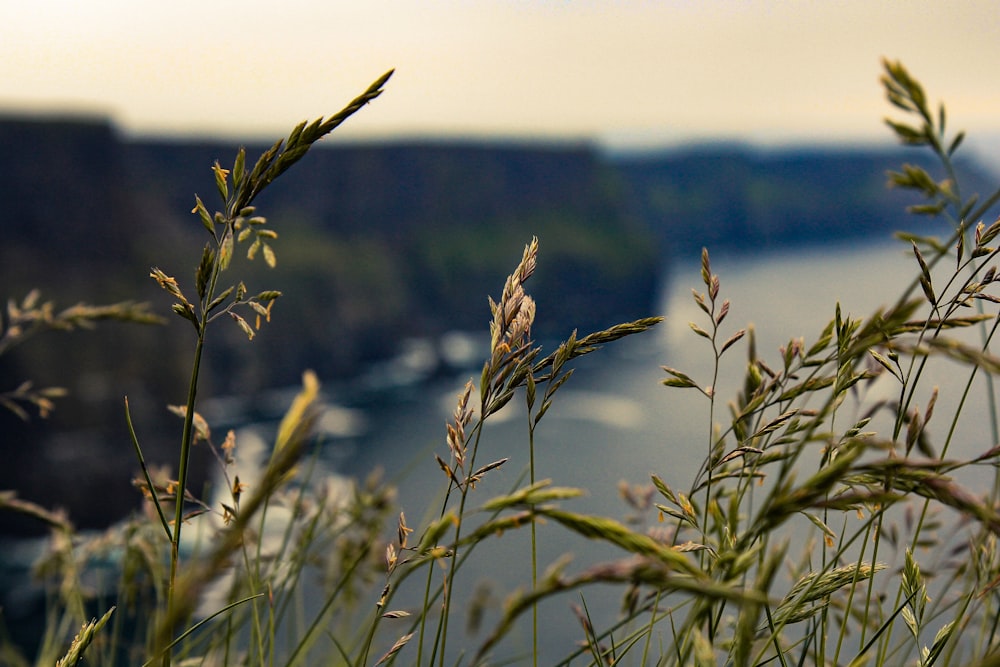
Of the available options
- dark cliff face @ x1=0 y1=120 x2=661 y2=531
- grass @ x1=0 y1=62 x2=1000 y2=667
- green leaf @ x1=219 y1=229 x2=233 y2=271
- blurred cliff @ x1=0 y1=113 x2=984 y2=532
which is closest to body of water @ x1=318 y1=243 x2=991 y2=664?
blurred cliff @ x1=0 y1=113 x2=984 y2=532

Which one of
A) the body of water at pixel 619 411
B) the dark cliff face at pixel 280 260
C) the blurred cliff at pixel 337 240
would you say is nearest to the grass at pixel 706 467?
the body of water at pixel 619 411

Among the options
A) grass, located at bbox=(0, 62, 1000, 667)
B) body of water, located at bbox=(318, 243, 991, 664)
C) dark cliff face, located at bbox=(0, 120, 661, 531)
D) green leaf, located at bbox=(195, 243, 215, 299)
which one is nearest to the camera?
grass, located at bbox=(0, 62, 1000, 667)

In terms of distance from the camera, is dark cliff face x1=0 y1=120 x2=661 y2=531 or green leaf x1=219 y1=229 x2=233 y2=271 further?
dark cliff face x1=0 y1=120 x2=661 y2=531

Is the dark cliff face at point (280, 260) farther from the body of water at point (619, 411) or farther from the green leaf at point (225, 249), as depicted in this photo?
the green leaf at point (225, 249)

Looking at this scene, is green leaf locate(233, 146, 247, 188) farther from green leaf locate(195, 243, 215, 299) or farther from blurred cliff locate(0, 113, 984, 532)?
blurred cliff locate(0, 113, 984, 532)

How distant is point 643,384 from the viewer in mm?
50344

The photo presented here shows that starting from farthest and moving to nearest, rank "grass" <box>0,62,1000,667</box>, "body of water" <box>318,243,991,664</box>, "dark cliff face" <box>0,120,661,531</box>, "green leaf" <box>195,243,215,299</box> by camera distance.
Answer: "dark cliff face" <box>0,120,661,531</box>
"body of water" <box>318,243,991,664</box>
"green leaf" <box>195,243,215,299</box>
"grass" <box>0,62,1000,667</box>

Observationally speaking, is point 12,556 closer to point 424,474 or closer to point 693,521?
point 424,474

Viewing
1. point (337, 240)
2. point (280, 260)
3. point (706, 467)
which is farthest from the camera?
point (337, 240)

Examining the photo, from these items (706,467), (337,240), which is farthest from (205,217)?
(337,240)

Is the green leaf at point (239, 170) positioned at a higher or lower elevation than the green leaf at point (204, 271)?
higher

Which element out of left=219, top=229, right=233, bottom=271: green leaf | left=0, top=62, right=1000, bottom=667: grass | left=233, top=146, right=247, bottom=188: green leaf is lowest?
left=0, top=62, right=1000, bottom=667: grass

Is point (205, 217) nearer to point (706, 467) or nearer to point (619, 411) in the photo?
point (706, 467)

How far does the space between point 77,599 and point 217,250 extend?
4.52 feet
